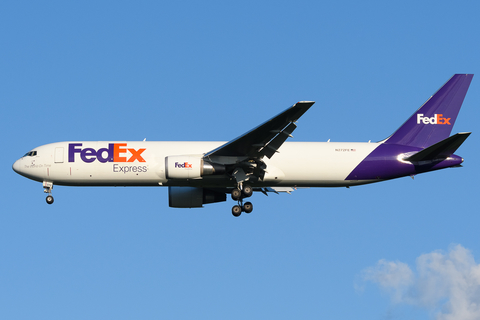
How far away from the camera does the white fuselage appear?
33.6 m

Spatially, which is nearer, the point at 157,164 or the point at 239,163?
the point at 239,163

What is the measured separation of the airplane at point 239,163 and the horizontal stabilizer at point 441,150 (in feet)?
0.17

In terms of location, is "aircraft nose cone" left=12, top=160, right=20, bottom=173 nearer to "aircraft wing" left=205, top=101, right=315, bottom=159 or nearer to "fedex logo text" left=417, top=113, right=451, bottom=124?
"aircraft wing" left=205, top=101, right=315, bottom=159

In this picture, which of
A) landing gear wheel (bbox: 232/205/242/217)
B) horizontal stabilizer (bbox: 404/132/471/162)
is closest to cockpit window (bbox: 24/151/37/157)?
landing gear wheel (bbox: 232/205/242/217)

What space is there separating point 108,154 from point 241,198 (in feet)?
24.1

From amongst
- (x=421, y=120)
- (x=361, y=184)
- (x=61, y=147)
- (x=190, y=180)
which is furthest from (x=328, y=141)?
(x=61, y=147)

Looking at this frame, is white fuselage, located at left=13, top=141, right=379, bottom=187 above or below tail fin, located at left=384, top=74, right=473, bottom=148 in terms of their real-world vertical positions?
below

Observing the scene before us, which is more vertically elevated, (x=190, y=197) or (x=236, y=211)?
(x=190, y=197)

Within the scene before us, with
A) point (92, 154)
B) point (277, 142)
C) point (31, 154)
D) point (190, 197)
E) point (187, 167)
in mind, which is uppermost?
point (31, 154)

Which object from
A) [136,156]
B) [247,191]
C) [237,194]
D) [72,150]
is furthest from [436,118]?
[72,150]

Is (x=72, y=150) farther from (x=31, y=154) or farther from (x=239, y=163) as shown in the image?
(x=239, y=163)

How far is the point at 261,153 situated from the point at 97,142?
8978 millimetres

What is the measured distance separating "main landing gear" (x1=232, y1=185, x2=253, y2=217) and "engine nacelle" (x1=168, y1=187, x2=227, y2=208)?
8.57 feet

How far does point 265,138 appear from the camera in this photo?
103ft
